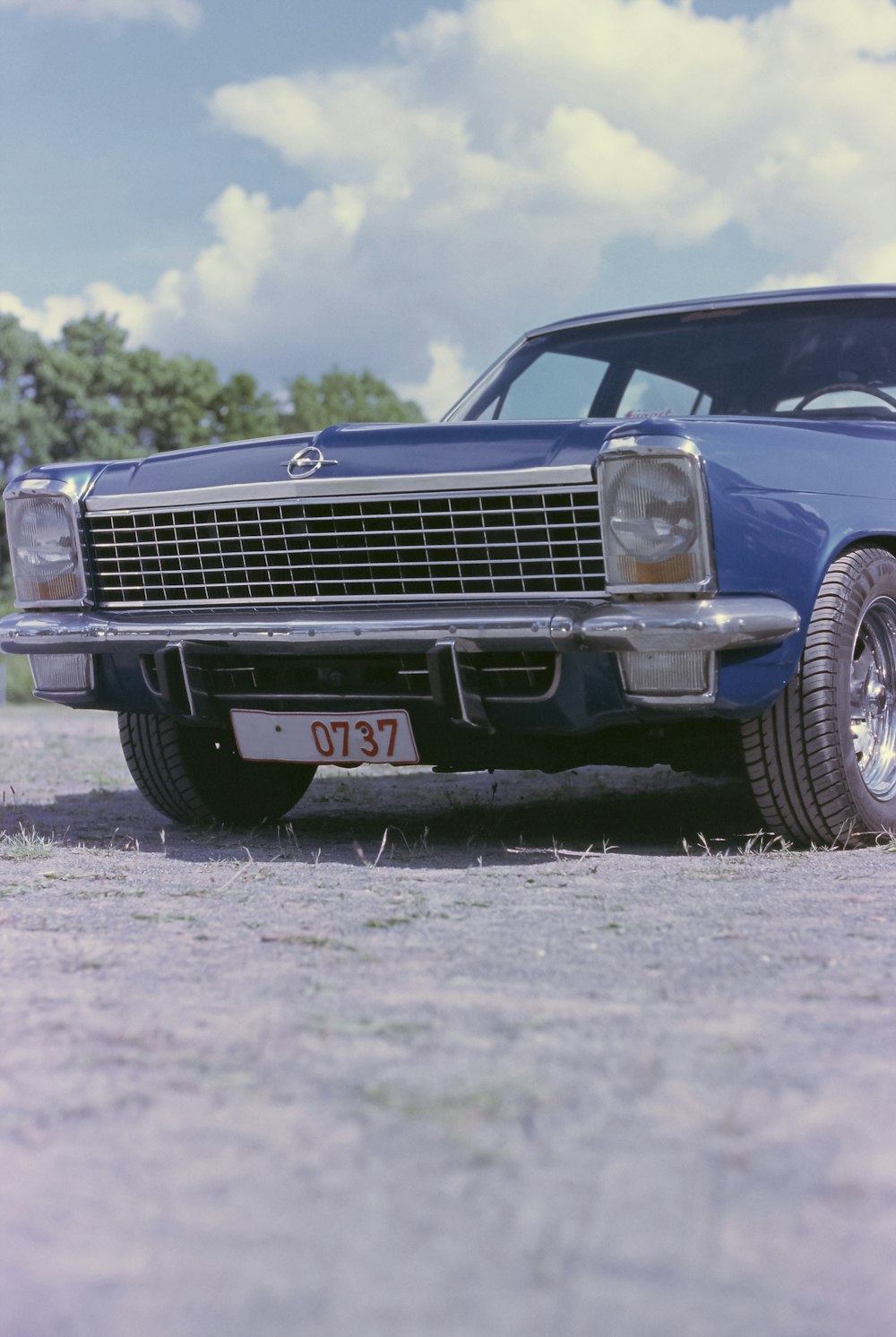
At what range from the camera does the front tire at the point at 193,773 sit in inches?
206

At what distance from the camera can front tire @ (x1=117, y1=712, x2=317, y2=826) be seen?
17.2 ft

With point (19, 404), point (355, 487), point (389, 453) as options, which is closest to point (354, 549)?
point (355, 487)

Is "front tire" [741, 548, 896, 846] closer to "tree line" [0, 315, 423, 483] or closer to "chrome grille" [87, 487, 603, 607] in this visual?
"chrome grille" [87, 487, 603, 607]

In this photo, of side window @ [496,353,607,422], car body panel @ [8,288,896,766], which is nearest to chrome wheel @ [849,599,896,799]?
car body panel @ [8,288,896,766]

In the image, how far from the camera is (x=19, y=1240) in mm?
1721

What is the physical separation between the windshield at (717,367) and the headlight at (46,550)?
1.56m

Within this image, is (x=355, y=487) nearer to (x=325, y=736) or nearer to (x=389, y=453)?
(x=389, y=453)

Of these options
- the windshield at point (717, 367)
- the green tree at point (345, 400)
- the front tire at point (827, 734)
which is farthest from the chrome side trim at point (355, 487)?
the green tree at point (345, 400)

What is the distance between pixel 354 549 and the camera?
171 inches

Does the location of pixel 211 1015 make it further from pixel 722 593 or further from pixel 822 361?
pixel 822 361

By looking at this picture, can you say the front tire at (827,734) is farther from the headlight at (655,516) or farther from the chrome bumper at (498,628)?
the headlight at (655,516)

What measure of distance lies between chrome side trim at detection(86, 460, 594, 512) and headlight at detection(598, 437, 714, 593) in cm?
10

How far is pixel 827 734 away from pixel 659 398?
5.45ft

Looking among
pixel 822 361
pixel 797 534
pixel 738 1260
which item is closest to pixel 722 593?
pixel 797 534
